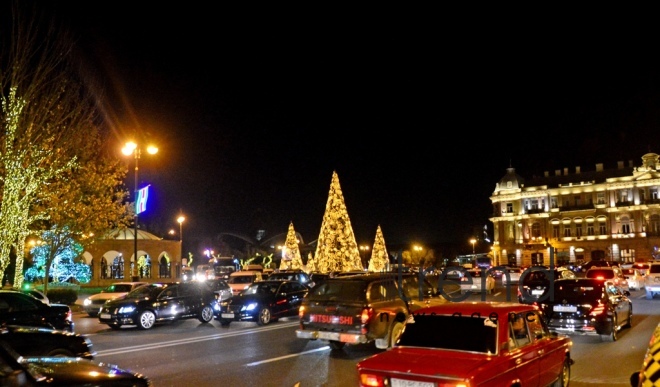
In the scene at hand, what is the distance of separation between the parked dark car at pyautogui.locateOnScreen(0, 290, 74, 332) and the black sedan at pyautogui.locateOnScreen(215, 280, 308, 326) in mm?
5984

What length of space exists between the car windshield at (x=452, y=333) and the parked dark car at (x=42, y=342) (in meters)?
5.91

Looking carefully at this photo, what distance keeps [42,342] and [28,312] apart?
171 inches

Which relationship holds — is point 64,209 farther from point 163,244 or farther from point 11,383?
point 11,383

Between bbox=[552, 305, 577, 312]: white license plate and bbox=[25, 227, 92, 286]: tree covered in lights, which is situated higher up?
bbox=[25, 227, 92, 286]: tree covered in lights

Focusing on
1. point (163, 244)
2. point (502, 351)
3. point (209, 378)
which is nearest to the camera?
point (502, 351)

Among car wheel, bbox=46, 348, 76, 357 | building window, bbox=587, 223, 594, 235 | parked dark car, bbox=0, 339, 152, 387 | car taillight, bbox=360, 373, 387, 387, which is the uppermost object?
building window, bbox=587, 223, 594, 235

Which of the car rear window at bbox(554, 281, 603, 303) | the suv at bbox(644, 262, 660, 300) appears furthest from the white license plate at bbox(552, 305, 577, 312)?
the suv at bbox(644, 262, 660, 300)

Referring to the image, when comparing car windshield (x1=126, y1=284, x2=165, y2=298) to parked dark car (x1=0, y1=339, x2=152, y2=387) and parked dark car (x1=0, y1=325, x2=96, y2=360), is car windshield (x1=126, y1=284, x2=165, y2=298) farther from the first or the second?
parked dark car (x1=0, y1=339, x2=152, y2=387)

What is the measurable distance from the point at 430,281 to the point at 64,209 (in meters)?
18.7

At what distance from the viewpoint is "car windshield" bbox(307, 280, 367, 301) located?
12.8 meters

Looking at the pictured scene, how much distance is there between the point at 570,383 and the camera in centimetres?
967

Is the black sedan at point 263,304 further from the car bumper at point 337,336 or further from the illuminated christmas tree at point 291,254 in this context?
the illuminated christmas tree at point 291,254

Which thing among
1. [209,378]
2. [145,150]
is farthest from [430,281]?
[145,150]

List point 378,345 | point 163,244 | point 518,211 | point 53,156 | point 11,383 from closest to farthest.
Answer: point 11,383 → point 378,345 → point 53,156 → point 163,244 → point 518,211
